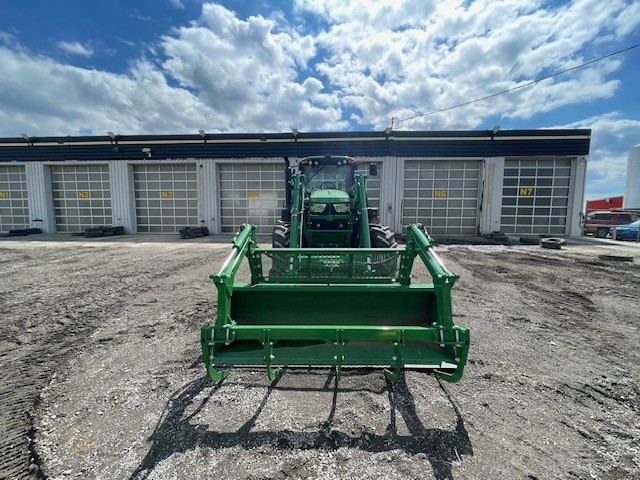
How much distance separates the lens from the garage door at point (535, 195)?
1623cm

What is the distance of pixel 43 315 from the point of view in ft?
16.0

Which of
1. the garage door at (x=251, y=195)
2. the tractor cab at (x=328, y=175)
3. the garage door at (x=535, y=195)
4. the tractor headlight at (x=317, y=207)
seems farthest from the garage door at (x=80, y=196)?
the garage door at (x=535, y=195)

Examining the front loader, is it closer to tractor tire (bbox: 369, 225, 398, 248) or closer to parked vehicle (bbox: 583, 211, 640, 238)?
tractor tire (bbox: 369, 225, 398, 248)

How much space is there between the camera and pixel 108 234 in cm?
1633

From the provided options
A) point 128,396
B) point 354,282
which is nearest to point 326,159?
point 354,282

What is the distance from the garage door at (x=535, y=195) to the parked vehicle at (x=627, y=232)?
3.82m

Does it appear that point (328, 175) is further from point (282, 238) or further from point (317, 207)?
point (282, 238)

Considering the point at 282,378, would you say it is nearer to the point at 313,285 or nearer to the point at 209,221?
the point at 313,285

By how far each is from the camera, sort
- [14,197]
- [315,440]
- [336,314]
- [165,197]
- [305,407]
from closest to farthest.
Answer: [315,440], [305,407], [336,314], [165,197], [14,197]

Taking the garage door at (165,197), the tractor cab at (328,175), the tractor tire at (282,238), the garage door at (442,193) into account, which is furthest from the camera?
the garage door at (165,197)

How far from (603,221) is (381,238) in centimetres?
2157

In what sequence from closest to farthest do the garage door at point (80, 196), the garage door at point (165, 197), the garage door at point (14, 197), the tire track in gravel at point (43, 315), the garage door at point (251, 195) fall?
the tire track in gravel at point (43, 315) → the garage door at point (251, 195) → the garage door at point (165, 197) → the garage door at point (80, 196) → the garage door at point (14, 197)

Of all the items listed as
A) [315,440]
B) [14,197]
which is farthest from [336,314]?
[14,197]

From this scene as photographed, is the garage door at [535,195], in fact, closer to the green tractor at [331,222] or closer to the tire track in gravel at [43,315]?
the green tractor at [331,222]
